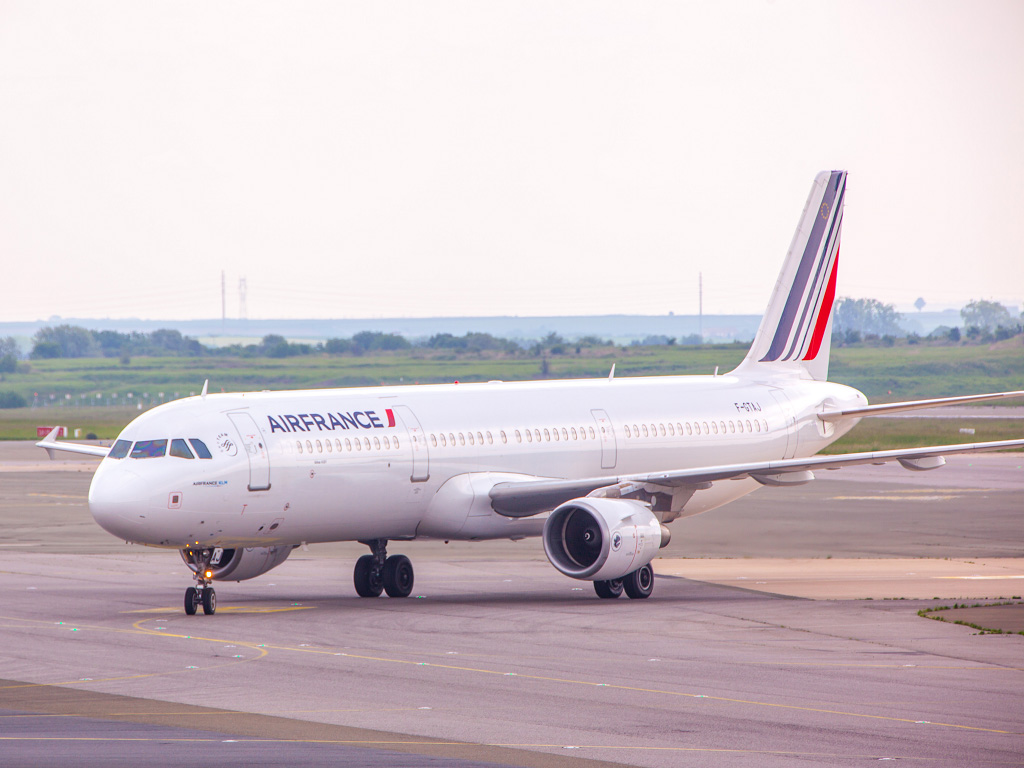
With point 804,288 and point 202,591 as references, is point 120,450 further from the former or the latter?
point 804,288

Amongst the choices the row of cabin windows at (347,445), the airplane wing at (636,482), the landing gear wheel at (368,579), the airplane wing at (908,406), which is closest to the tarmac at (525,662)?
the landing gear wheel at (368,579)

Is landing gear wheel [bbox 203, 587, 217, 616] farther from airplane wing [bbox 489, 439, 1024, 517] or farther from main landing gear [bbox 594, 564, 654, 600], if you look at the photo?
main landing gear [bbox 594, 564, 654, 600]

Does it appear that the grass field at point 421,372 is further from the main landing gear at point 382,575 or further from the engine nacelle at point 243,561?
the main landing gear at point 382,575

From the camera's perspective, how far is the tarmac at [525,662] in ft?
51.2

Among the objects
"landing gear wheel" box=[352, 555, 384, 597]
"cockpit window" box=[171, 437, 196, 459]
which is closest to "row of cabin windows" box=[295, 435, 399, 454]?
"cockpit window" box=[171, 437, 196, 459]

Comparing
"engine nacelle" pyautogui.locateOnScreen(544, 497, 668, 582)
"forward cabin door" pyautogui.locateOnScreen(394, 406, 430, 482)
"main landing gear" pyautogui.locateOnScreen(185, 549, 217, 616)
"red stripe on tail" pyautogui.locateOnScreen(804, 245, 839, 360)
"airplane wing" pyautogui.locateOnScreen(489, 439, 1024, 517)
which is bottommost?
"main landing gear" pyautogui.locateOnScreen(185, 549, 217, 616)

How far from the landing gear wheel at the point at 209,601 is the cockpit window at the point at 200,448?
238 centimetres

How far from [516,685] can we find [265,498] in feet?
28.7

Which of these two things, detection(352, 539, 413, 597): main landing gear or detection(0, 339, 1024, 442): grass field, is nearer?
detection(352, 539, 413, 597): main landing gear

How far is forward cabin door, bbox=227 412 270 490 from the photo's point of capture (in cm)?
2642

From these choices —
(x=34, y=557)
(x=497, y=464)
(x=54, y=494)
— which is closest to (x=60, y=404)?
(x=54, y=494)

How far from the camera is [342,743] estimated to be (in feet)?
51.2

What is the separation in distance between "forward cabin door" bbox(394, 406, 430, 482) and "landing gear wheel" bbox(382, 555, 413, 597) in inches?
74.8

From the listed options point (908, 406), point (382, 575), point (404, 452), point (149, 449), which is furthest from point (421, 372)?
Answer: point (149, 449)
